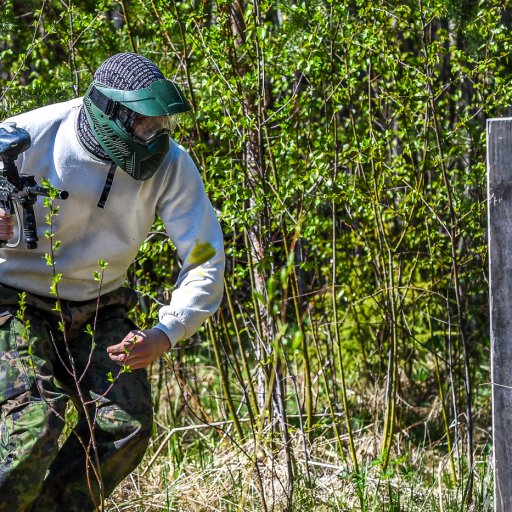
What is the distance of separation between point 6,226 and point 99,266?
345mm

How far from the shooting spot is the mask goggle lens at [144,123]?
3.27 m

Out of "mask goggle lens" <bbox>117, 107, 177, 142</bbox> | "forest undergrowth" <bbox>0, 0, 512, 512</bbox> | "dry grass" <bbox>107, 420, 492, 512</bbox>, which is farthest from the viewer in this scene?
"forest undergrowth" <bbox>0, 0, 512, 512</bbox>

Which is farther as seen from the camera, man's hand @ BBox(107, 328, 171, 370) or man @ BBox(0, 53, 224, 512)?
man @ BBox(0, 53, 224, 512)

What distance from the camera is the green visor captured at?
3193 millimetres

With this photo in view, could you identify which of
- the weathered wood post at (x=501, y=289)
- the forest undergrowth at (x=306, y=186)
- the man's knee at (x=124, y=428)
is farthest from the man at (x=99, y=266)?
the weathered wood post at (x=501, y=289)

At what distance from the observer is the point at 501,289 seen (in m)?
2.83

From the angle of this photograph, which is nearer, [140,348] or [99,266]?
[140,348]

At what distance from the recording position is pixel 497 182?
9.27 feet

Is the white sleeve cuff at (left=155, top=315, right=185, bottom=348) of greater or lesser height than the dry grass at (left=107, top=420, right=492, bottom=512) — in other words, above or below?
above

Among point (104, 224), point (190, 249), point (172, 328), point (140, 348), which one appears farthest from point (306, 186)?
point (140, 348)

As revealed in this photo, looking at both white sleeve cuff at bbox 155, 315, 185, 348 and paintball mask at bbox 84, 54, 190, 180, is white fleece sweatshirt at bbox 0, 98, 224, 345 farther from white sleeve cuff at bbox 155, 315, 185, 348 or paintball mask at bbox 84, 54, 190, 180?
paintball mask at bbox 84, 54, 190, 180

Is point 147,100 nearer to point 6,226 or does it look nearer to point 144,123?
point 144,123

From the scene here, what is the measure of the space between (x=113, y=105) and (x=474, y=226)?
2060mm

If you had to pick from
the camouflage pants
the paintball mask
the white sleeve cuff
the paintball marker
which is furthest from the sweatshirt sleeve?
the paintball marker
